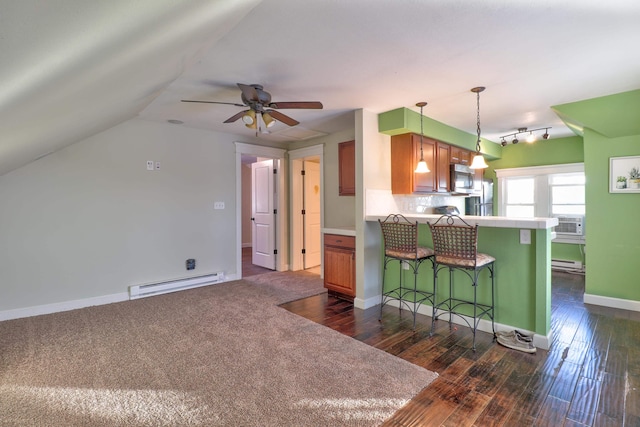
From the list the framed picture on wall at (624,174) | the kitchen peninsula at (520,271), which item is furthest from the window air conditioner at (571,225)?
the kitchen peninsula at (520,271)

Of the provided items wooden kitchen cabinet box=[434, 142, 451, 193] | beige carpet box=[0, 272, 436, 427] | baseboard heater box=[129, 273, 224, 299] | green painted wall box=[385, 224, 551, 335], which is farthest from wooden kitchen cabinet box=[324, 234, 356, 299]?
baseboard heater box=[129, 273, 224, 299]

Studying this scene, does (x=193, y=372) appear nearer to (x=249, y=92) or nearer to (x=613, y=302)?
(x=249, y=92)

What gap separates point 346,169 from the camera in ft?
15.5

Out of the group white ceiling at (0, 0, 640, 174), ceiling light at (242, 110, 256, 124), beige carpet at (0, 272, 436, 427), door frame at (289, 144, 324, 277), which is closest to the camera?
white ceiling at (0, 0, 640, 174)

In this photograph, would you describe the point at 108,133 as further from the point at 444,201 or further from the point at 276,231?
the point at 444,201

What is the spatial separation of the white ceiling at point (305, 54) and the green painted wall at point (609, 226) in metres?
0.77

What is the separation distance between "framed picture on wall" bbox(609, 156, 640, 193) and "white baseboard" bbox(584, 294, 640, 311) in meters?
1.29

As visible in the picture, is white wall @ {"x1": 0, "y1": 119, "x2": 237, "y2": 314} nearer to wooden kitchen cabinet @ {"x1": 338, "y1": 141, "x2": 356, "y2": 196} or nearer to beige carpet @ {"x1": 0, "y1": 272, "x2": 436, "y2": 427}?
beige carpet @ {"x1": 0, "y1": 272, "x2": 436, "y2": 427}

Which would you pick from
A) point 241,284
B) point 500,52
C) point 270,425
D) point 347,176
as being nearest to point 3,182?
point 241,284

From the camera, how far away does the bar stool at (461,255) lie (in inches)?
103

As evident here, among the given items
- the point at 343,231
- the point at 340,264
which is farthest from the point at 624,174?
the point at 340,264

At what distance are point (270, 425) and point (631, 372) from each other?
2621 mm

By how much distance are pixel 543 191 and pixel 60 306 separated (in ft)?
25.5

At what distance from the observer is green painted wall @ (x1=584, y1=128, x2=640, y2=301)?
11.4ft
